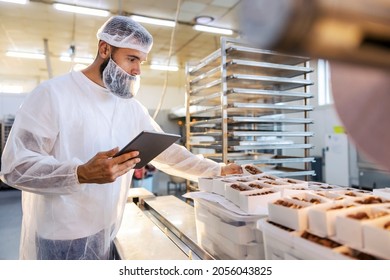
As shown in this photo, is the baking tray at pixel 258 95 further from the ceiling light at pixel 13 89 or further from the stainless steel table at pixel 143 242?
the ceiling light at pixel 13 89

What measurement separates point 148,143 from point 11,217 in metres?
4.50

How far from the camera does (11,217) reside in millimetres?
4383

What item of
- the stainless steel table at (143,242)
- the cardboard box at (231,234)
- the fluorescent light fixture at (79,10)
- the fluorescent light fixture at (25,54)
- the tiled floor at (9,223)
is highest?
the fluorescent light fixture at (25,54)

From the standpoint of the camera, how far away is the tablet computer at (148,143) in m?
0.96

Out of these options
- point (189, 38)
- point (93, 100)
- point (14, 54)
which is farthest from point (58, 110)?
point (14, 54)

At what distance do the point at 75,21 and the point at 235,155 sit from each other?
4371 millimetres

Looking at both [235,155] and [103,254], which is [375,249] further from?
[235,155]

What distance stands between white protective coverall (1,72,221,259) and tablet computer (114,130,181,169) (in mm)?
225

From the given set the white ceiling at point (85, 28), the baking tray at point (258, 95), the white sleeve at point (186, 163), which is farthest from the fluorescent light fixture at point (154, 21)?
the white sleeve at point (186, 163)

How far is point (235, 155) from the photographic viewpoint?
2.01m

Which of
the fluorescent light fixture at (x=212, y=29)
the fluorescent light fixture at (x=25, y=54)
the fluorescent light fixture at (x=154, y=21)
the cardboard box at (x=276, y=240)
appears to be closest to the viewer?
the cardboard box at (x=276, y=240)

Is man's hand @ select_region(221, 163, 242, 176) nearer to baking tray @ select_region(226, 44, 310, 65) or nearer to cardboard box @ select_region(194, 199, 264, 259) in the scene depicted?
cardboard box @ select_region(194, 199, 264, 259)

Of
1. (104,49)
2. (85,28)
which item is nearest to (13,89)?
(85,28)

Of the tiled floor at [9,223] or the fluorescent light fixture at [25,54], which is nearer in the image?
the tiled floor at [9,223]
